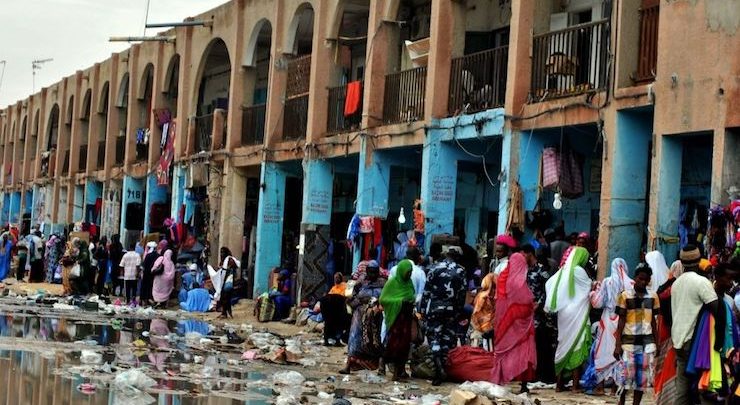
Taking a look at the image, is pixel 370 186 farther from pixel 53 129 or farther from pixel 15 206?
pixel 15 206

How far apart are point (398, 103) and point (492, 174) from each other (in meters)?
2.23

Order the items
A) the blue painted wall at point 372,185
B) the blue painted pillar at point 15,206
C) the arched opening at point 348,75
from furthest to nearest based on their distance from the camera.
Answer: the blue painted pillar at point 15,206 < the arched opening at point 348,75 < the blue painted wall at point 372,185

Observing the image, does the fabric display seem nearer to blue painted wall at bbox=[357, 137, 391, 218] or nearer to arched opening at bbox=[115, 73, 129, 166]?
blue painted wall at bbox=[357, 137, 391, 218]

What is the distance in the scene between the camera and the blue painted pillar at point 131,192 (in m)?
38.4

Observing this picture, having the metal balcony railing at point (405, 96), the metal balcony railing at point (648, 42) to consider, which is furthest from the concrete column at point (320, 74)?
the metal balcony railing at point (648, 42)

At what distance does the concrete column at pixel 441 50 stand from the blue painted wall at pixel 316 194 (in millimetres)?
5413

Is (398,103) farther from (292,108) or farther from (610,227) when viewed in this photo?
(610,227)

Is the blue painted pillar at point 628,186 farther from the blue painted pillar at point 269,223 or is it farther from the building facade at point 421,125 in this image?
the blue painted pillar at point 269,223

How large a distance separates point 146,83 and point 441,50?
19.5 metres

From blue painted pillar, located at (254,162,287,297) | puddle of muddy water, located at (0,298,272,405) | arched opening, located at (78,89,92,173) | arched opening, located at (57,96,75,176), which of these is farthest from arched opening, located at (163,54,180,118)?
puddle of muddy water, located at (0,298,272,405)

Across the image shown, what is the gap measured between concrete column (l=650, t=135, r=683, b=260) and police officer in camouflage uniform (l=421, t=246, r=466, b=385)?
242 cm

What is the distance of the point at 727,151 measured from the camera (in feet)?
44.8

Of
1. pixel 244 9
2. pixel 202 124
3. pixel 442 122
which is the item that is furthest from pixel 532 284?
pixel 202 124

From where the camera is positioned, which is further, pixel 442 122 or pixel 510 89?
pixel 442 122
